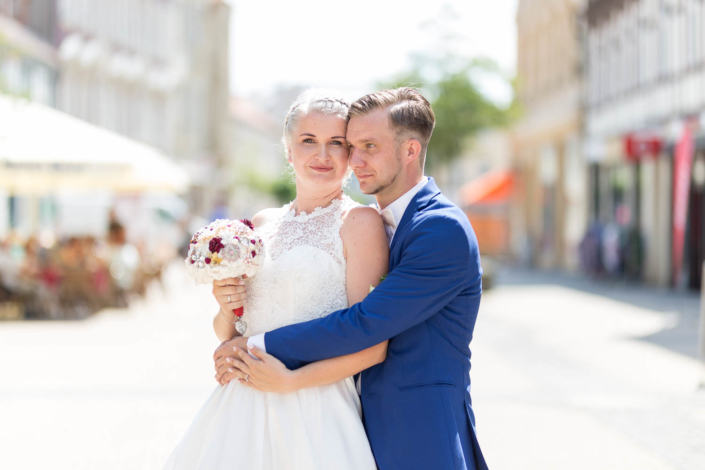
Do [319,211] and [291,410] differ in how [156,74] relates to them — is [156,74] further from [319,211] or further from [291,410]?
[291,410]

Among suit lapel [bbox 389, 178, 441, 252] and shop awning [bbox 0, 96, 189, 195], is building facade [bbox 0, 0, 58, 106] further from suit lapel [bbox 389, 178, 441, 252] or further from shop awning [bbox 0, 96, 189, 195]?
suit lapel [bbox 389, 178, 441, 252]

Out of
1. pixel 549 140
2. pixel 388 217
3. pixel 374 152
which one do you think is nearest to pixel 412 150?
pixel 374 152

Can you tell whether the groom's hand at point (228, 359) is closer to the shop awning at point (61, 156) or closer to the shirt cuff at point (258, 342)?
the shirt cuff at point (258, 342)

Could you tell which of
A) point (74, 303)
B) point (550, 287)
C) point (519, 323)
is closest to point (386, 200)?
point (519, 323)

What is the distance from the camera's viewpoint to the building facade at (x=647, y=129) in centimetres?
1839

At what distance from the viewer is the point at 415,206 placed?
281cm

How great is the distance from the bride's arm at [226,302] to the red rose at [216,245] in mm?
132

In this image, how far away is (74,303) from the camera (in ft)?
45.8

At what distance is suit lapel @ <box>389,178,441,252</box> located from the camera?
2.79m

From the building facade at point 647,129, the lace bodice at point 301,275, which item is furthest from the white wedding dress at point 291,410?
the building facade at point 647,129

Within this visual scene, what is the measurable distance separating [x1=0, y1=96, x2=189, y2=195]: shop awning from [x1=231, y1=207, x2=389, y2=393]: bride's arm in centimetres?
955

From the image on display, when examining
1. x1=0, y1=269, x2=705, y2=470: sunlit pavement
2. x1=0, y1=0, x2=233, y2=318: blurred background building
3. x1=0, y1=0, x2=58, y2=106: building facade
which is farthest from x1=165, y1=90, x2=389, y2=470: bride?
x1=0, y1=0, x2=58, y2=106: building facade

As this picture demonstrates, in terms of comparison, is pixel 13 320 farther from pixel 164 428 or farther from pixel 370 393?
pixel 370 393

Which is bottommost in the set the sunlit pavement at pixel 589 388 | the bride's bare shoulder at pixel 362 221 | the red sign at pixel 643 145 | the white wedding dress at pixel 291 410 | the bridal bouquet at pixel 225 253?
the sunlit pavement at pixel 589 388
